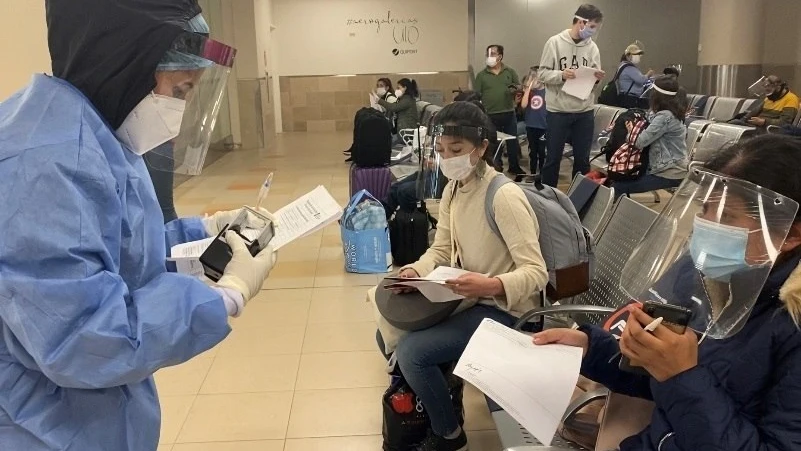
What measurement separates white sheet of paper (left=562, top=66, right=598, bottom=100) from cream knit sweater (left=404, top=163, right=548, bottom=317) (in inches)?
119

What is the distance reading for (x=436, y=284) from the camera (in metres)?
2.13

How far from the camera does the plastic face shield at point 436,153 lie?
98.9 inches

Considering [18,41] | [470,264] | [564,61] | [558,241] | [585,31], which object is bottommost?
[470,264]

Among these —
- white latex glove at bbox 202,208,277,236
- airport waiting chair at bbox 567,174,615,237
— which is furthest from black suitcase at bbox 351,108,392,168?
white latex glove at bbox 202,208,277,236

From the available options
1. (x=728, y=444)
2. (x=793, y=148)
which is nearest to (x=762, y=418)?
(x=728, y=444)

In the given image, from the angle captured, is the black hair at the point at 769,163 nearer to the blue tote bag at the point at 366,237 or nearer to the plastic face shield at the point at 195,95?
the plastic face shield at the point at 195,95

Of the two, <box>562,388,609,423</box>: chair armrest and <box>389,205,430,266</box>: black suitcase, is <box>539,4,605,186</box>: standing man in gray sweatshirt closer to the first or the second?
<box>389,205,430,266</box>: black suitcase

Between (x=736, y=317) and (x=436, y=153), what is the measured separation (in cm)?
188

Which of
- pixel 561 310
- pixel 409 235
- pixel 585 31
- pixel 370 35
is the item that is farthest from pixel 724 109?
pixel 370 35

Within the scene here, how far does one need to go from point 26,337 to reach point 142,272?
10.0 inches

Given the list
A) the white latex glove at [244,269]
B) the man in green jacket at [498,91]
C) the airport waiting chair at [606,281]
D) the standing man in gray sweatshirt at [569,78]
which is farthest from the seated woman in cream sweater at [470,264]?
the man in green jacket at [498,91]

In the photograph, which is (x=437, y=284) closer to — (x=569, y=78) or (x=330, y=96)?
(x=569, y=78)

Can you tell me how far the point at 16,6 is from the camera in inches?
159

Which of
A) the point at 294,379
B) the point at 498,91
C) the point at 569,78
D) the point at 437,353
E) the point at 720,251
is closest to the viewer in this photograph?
the point at 720,251
